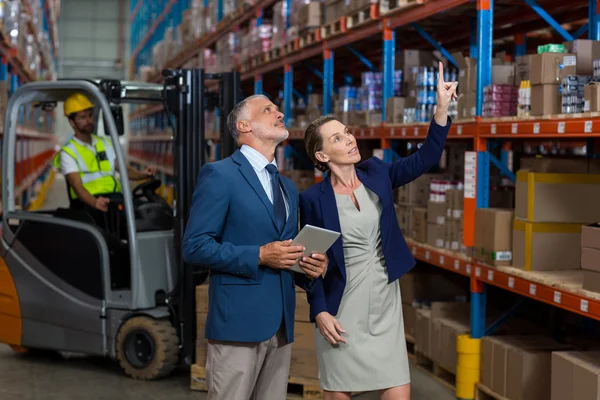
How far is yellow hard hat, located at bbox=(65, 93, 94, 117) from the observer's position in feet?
20.0

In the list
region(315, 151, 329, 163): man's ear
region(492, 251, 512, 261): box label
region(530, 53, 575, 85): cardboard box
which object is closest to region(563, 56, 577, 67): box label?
region(530, 53, 575, 85): cardboard box

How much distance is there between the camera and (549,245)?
Answer: 16.5ft

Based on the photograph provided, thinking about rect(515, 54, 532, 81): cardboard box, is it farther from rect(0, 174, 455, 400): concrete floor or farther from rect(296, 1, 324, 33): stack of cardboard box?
rect(296, 1, 324, 33): stack of cardboard box

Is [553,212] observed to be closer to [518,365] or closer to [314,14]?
[518,365]

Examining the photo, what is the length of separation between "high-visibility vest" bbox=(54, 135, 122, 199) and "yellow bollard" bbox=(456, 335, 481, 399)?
2641 millimetres

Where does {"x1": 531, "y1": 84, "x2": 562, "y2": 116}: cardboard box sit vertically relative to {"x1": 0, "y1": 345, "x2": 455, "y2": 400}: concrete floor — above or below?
above

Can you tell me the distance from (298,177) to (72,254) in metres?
3.92

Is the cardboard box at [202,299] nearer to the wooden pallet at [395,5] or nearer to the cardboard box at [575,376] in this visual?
the cardboard box at [575,376]

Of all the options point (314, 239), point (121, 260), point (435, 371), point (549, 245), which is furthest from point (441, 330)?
point (314, 239)

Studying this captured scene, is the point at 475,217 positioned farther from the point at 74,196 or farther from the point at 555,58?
the point at 74,196

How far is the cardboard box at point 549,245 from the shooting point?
5.02 meters

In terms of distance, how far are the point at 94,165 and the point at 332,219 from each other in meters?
3.06

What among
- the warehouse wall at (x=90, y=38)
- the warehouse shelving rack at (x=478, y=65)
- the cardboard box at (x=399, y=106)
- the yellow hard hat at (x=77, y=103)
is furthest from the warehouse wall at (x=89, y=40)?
the yellow hard hat at (x=77, y=103)

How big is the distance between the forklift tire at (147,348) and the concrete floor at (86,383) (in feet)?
0.29
